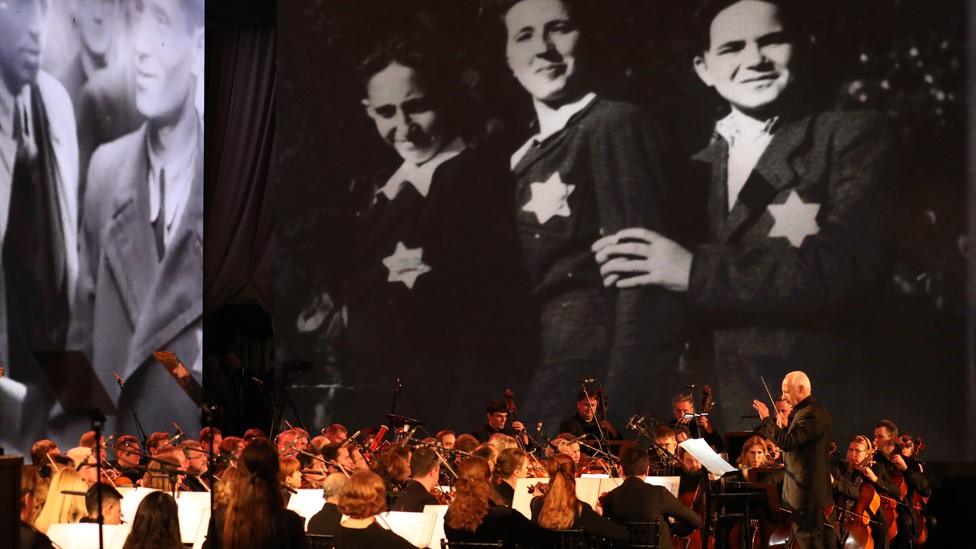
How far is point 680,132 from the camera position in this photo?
11312 millimetres

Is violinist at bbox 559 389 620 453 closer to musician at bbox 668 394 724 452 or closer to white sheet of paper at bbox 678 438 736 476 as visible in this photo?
musician at bbox 668 394 724 452

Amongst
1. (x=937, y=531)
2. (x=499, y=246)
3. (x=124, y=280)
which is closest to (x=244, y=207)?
(x=124, y=280)

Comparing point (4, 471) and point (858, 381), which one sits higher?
point (858, 381)

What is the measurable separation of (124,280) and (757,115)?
5.92 metres

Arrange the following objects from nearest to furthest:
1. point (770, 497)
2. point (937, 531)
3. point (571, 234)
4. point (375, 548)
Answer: point (375, 548) < point (770, 497) < point (937, 531) < point (571, 234)

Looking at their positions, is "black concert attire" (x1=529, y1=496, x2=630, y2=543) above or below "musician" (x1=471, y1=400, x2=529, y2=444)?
below

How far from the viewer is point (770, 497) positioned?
8.46 metres

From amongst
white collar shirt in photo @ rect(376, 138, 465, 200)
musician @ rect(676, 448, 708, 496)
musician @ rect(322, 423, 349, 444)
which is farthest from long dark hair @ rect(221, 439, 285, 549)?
white collar shirt in photo @ rect(376, 138, 465, 200)

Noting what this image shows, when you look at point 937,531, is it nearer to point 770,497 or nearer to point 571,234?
point 770,497

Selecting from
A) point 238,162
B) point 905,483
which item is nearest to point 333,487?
point 905,483

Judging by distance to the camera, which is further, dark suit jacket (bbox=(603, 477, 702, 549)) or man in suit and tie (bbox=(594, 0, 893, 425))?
man in suit and tie (bbox=(594, 0, 893, 425))

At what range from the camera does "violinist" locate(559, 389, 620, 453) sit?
10148 millimetres

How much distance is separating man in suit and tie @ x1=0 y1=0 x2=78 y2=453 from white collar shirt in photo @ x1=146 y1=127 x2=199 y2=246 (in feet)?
2.51

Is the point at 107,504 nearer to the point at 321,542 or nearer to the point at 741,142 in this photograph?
the point at 321,542
